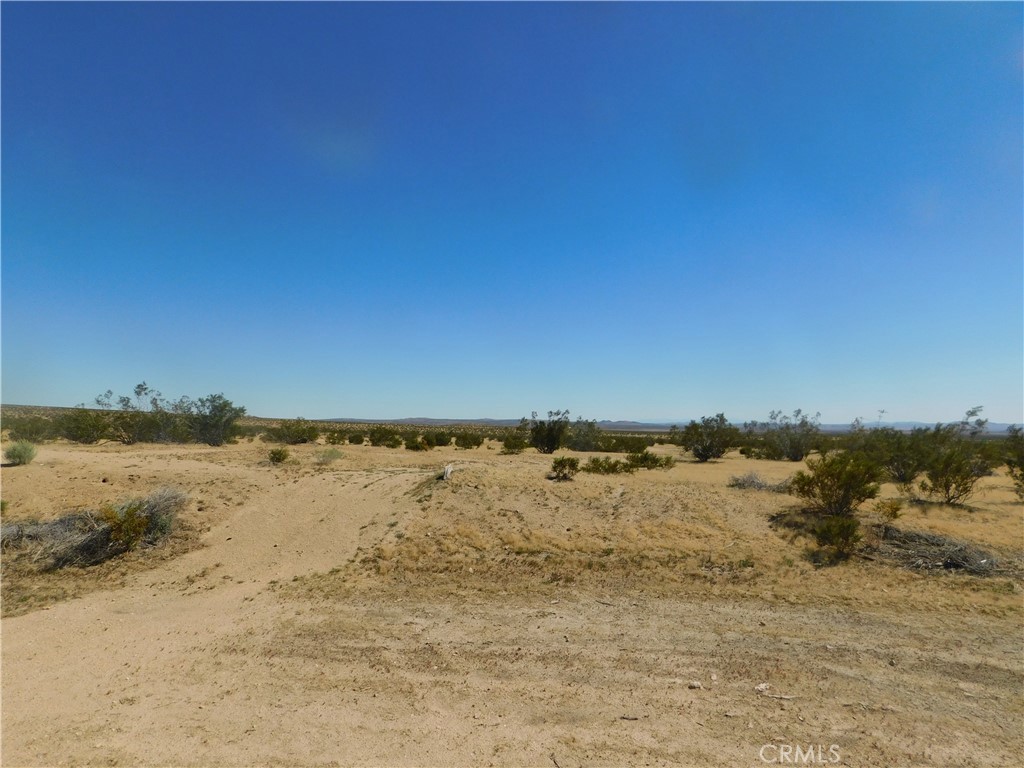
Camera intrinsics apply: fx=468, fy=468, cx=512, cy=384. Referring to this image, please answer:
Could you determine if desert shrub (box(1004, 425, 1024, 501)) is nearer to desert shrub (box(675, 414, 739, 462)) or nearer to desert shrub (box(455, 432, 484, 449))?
desert shrub (box(675, 414, 739, 462))

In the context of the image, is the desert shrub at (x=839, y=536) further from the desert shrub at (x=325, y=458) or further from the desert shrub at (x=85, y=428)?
the desert shrub at (x=85, y=428)

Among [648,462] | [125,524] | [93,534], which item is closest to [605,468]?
Answer: [648,462]

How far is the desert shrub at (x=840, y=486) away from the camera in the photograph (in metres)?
14.2

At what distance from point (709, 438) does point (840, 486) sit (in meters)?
21.3

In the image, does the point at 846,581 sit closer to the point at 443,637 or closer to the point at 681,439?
the point at 443,637

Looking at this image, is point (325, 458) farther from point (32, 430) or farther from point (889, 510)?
point (32, 430)

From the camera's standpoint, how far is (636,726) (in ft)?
17.3

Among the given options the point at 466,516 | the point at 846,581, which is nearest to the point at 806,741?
the point at 846,581

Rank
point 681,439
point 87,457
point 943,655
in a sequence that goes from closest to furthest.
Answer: point 943,655 → point 87,457 → point 681,439

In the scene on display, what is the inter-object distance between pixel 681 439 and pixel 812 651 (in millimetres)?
31428

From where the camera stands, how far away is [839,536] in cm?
1181

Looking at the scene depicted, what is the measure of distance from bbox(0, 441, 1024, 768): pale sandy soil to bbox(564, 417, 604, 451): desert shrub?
938 inches

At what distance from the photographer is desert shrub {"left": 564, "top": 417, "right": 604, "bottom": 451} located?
127ft

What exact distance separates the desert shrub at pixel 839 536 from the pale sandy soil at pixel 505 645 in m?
0.65
